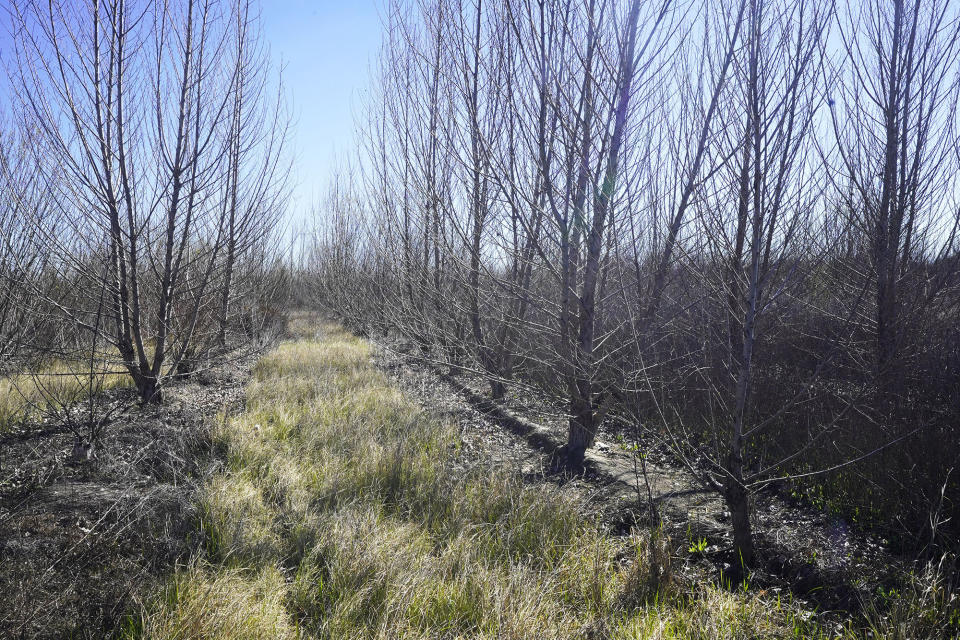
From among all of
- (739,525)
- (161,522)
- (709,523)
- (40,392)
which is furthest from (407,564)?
(40,392)

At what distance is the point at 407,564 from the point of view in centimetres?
252

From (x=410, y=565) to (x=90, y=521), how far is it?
175cm

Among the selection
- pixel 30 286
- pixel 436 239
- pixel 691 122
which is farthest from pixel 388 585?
pixel 30 286

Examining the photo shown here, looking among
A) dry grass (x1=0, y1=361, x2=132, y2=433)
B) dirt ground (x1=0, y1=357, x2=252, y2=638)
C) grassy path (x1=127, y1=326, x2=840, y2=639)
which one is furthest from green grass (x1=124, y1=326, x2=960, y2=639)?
dry grass (x1=0, y1=361, x2=132, y2=433)

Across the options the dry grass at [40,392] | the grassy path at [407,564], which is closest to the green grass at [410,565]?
the grassy path at [407,564]

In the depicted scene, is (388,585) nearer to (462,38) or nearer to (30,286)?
(462,38)

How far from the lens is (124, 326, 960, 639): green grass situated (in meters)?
2.08

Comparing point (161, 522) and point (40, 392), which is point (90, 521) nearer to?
point (161, 522)

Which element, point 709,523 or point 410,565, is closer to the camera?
point 410,565

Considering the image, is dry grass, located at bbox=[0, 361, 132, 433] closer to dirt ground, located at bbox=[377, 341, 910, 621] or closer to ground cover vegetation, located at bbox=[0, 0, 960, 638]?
ground cover vegetation, located at bbox=[0, 0, 960, 638]

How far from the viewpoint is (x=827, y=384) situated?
4320 millimetres

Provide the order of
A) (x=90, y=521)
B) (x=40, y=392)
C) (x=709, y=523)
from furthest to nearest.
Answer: (x=40, y=392), (x=709, y=523), (x=90, y=521)

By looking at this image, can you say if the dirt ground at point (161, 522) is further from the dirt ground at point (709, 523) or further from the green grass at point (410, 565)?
the green grass at point (410, 565)

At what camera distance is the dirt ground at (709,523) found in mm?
2432
